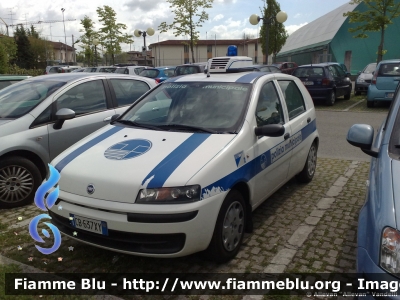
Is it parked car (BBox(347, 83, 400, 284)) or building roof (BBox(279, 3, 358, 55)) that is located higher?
building roof (BBox(279, 3, 358, 55))

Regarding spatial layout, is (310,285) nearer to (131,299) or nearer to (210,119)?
(131,299)

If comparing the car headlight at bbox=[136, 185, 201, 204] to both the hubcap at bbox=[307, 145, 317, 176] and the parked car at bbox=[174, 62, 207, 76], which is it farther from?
the parked car at bbox=[174, 62, 207, 76]

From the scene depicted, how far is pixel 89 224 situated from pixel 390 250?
2.27 meters

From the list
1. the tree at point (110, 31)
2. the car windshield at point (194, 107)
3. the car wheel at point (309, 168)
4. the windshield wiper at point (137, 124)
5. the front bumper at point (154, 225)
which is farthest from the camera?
the tree at point (110, 31)

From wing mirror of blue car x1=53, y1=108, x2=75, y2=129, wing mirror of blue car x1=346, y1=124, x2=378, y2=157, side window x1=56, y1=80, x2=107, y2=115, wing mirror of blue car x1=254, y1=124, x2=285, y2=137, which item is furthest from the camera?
side window x1=56, y1=80, x2=107, y2=115

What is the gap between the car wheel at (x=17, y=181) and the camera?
488 centimetres

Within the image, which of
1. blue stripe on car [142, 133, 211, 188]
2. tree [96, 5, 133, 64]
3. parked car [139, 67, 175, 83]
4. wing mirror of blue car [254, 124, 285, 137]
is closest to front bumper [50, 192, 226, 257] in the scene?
blue stripe on car [142, 133, 211, 188]

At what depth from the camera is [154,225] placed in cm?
309

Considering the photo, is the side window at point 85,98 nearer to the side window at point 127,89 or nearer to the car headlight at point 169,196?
the side window at point 127,89

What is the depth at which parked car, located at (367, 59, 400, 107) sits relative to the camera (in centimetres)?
1345

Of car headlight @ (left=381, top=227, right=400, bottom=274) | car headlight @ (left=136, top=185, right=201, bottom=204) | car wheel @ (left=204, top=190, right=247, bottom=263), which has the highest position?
car headlight @ (left=136, top=185, right=201, bottom=204)

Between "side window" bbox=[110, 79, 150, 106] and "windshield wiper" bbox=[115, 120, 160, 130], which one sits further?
"side window" bbox=[110, 79, 150, 106]

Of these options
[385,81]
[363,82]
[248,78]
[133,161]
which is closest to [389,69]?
[385,81]

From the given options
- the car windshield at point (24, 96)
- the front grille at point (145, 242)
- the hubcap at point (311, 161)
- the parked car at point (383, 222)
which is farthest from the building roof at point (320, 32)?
the front grille at point (145, 242)
